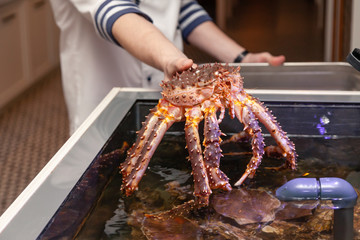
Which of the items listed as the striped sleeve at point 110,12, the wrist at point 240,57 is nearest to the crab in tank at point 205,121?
the striped sleeve at point 110,12

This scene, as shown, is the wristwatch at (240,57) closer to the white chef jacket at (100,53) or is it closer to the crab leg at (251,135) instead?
the white chef jacket at (100,53)

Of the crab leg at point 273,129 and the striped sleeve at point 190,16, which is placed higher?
the striped sleeve at point 190,16

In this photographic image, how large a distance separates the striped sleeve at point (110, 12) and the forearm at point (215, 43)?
0.37 meters

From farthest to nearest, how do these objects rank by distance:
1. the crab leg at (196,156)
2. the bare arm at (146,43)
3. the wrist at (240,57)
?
the wrist at (240,57), the bare arm at (146,43), the crab leg at (196,156)

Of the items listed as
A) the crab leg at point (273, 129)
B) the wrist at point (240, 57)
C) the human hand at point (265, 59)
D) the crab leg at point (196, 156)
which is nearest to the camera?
the crab leg at point (196, 156)

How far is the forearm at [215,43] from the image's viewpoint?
1501 mm

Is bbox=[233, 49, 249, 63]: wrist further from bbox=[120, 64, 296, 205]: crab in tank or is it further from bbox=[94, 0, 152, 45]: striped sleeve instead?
bbox=[120, 64, 296, 205]: crab in tank

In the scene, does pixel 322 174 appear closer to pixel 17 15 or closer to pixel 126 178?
pixel 126 178

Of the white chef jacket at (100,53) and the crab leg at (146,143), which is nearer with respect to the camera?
the crab leg at (146,143)

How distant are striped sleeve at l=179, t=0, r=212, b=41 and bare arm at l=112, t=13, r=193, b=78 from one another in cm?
40

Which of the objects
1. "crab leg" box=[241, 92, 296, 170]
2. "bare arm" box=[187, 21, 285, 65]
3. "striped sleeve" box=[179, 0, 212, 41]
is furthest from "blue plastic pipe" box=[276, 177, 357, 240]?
"striped sleeve" box=[179, 0, 212, 41]

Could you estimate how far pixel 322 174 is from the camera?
2.74 ft

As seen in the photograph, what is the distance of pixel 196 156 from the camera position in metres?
0.76

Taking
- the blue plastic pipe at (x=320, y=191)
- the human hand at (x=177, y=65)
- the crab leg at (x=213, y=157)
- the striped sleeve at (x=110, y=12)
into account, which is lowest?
the crab leg at (x=213, y=157)
